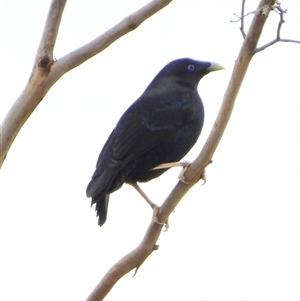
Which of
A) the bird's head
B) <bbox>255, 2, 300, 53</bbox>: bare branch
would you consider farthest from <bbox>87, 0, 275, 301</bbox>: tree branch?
the bird's head

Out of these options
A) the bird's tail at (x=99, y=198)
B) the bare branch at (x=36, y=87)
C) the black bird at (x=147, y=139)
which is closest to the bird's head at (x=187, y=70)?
the black bird at (x=147, y=139)

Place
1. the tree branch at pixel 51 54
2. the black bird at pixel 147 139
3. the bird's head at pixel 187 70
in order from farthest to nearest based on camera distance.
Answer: the bird's head at pixel 187 70 → the black bird at pixel 147 139 → the tree branch at pixel 51 54

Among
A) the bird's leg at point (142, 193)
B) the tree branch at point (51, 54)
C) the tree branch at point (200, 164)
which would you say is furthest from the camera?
the bird's leg at point (142, 193)

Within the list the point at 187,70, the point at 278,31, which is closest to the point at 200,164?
the point at 278,31

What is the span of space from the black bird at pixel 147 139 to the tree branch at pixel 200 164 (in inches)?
47.3

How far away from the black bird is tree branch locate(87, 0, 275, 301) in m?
1.20

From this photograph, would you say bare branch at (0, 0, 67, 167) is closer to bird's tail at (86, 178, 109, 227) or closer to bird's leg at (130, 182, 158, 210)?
bird's tail at (86, 178, 109, 227)

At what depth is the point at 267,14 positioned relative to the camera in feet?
15.4

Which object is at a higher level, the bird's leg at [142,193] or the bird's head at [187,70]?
the bird's head at [187,70]

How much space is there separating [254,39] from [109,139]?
2.76m

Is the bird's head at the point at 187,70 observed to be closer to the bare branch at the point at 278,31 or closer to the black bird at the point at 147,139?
the black bird at the point at 147,139

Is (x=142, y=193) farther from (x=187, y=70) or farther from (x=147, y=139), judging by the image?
(x=187, y=70)

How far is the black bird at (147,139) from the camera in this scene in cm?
678

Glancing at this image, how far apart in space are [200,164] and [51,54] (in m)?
1.28
